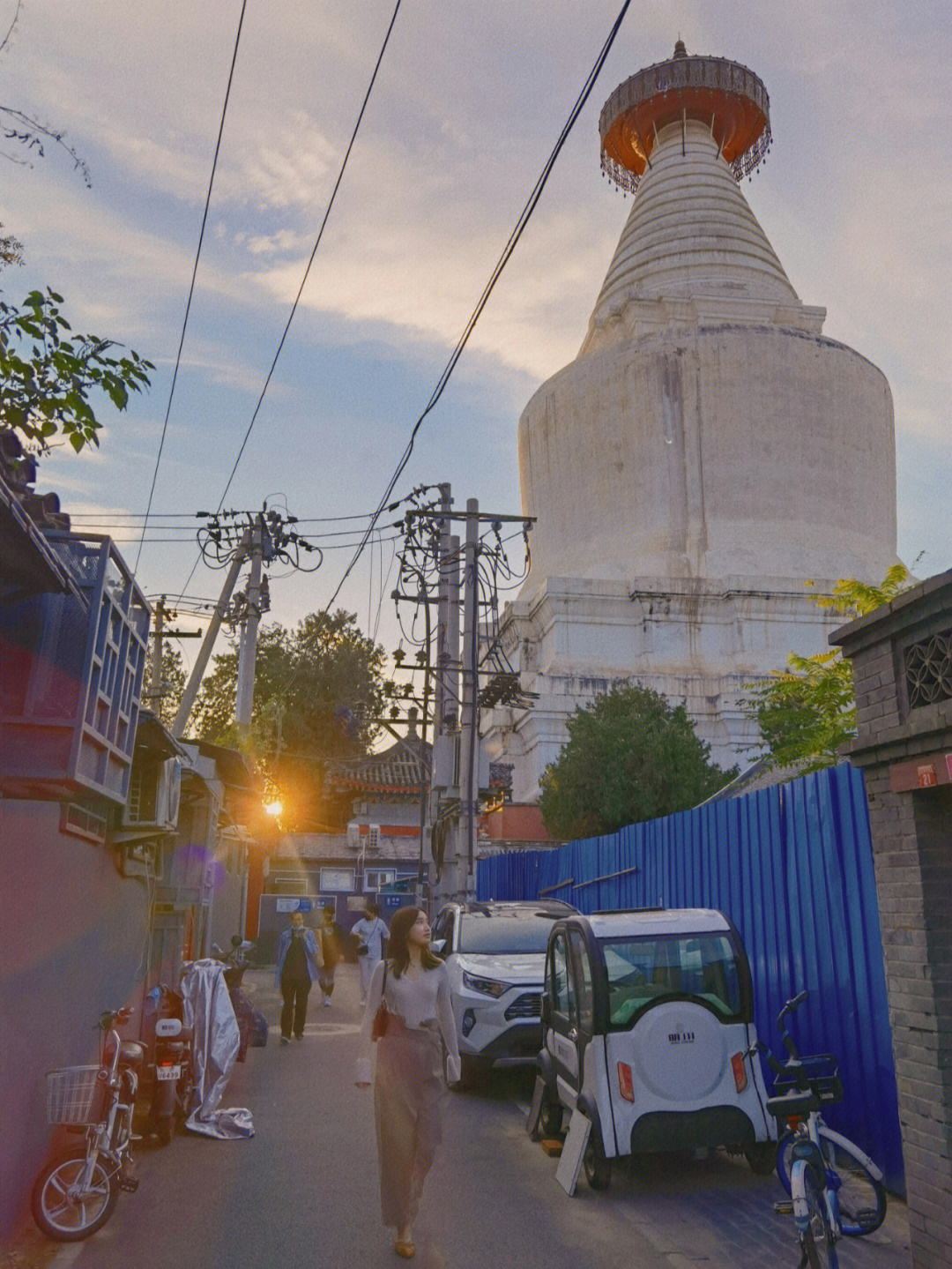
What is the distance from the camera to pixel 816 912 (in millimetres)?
7484

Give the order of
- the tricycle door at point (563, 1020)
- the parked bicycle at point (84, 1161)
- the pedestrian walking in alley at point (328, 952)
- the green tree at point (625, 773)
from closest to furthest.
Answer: the parked bicycle at point (84, 1161)
the tricycle door at point (563, 1020)
the pedestrian walking in alley at point (328, 952)
the green tree at point (625, 773)

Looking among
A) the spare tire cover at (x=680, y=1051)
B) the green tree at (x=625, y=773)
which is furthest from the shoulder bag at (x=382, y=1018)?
the green tree at (x=625, y=773)

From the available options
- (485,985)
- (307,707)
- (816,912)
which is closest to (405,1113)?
(816,912)

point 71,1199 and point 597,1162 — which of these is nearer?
point 71,1199

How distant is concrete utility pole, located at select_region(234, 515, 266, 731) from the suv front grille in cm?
1312

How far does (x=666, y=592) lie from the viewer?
34719 mm

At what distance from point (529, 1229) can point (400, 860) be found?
26.7 m

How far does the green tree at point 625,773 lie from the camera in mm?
24141

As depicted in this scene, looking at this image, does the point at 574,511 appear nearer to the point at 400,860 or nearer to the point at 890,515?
the point at 890,515

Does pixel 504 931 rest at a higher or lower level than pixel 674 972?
higher

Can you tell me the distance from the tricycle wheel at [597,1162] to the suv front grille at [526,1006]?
3.21 m

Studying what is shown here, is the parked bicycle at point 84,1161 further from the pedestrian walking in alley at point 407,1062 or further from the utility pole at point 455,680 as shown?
the utility pole at point 455,680

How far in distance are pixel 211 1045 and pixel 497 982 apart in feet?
9.32

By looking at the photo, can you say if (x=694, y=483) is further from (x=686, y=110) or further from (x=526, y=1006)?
(x=526, y=1006)
